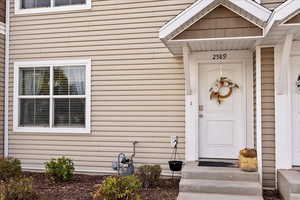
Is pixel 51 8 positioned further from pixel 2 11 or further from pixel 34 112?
pixel 34 112

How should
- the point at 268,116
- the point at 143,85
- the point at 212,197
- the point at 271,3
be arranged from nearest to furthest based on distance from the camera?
the point at 212,197, the point at 268,116, the point at 271,3, the point at 143,85

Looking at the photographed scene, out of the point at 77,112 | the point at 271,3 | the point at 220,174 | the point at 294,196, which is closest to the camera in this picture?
the point at 294,196

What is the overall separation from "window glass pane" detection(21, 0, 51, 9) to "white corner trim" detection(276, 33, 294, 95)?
4.82 meters

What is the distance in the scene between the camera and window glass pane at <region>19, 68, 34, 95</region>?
629 cm

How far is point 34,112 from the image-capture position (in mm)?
6289

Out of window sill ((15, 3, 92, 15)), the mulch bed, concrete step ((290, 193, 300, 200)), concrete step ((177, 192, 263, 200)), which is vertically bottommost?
the mulch bed

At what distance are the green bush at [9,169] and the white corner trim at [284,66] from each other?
489 centimetres

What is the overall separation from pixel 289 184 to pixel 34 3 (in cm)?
606

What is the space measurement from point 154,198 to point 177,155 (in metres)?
1.33

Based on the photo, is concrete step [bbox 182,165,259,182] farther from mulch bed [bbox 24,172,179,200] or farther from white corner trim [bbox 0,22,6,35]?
white corner trim [bbox 0,22,6,35]


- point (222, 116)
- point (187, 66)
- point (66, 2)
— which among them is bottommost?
point (222, 116)

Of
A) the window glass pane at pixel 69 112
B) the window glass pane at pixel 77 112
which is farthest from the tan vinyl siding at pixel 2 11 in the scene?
the window glass pane at pixel 77 112

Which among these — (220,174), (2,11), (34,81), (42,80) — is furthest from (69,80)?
(220,174)

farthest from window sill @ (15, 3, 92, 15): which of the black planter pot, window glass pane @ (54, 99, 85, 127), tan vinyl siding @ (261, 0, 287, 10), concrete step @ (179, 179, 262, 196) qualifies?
concrete step @ (179, 179, 262, 196)
